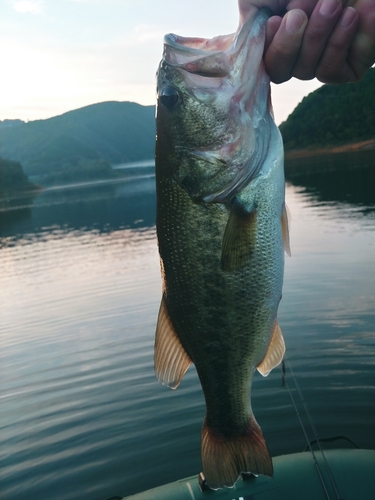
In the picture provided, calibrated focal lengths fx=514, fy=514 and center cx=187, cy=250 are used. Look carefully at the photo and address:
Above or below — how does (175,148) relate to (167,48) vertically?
below

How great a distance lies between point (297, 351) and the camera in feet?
34.9

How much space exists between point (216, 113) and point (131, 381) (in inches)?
330

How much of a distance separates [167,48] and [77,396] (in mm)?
8544

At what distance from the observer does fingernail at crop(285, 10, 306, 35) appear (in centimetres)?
240

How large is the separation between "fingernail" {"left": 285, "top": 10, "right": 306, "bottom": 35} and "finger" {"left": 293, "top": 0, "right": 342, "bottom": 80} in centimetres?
6

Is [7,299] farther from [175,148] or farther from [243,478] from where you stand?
[175,148]

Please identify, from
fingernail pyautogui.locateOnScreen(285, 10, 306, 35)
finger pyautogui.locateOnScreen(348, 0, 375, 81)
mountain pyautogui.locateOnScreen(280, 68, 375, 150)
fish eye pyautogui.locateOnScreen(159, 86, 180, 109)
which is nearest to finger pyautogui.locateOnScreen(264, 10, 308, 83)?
fingernail pyautogui.locateOnScreen(285, 10, 306, 35)

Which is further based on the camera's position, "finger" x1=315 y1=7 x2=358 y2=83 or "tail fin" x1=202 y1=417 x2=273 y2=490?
"tail fin" x1=202 y1=417 x2=273 y2=490

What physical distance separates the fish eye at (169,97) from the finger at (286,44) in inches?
18.7

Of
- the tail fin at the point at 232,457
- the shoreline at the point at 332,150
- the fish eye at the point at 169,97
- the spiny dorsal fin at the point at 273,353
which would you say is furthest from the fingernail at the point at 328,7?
the shoreline at the point at 332,150

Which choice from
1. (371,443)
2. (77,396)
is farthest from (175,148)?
(77,396)

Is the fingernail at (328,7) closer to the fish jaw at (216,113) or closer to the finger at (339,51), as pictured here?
the finger at (339,51)

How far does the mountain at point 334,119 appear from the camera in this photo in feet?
279

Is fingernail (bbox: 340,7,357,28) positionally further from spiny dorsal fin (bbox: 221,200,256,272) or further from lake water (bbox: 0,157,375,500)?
lake water (bbox: 0,157,375,500)
